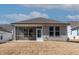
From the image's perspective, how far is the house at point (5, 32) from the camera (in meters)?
12.3

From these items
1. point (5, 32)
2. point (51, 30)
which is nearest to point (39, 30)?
point (51, 30)

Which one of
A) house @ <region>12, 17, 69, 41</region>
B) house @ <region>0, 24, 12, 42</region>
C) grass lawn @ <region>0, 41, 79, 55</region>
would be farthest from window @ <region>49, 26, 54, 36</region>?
house @ <region>0, 24, 12, 42</region>

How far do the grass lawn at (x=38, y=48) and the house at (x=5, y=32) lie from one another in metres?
0.23

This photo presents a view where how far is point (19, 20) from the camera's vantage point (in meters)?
12.4

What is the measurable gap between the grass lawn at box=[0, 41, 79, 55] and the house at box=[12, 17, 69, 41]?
33cm

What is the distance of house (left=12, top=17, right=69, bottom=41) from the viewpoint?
41.8ft

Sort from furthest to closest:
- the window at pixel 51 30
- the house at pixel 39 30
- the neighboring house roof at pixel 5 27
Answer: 1. the window at pixel 51 30
2. the house at pixel 39 30
3. the neighboring house roof at pixel 5 27

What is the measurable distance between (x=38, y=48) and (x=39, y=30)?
94 cm

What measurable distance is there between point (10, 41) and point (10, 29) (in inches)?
20.1

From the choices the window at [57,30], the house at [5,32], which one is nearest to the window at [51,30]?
the window at [57,30]

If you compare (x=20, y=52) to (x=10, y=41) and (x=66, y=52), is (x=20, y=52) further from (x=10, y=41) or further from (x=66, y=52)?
(x=66, y=52)

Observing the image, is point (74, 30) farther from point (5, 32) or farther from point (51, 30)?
point (5, 32)

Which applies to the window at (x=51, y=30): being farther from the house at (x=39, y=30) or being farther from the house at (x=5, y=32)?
the house at (x=5, y=32)
